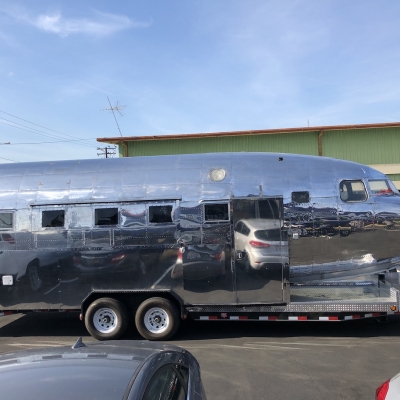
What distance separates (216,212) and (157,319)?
2.33 metres

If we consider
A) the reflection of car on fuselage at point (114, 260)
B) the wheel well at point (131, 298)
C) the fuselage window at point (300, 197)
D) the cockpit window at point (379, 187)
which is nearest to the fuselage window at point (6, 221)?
the reflection of car on fuselage at point (114, 260)

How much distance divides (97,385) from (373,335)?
6904 millimetres

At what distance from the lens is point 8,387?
7.64ft

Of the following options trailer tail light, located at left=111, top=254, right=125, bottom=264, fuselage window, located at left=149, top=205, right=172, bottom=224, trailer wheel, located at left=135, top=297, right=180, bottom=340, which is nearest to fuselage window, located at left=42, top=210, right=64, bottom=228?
trailer tail light, located at left=111, top=254, right=125, bottom=264

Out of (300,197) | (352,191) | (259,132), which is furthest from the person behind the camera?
(259,132)

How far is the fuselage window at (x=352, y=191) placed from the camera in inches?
304

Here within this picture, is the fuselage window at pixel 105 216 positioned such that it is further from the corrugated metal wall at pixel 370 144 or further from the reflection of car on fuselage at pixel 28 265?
the corrugated metal wall at pixel 370 144

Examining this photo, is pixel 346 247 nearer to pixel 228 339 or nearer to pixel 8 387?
pixel 228 339

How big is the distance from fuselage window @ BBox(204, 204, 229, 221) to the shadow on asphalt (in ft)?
7.92

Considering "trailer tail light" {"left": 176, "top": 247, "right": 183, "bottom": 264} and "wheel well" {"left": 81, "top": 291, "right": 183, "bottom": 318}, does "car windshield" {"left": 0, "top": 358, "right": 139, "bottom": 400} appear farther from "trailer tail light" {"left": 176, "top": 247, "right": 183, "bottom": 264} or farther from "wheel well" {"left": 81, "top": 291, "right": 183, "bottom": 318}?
"wheel well" {"left": 81, "top": 291, "right": 183, "bottom": 318}

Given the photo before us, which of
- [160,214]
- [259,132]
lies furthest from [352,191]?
[259,132]

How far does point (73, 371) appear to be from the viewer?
2.53 meters

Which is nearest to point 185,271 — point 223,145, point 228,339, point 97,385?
point 228,339

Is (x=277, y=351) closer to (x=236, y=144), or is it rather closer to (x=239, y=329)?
(x=239, y=329)
